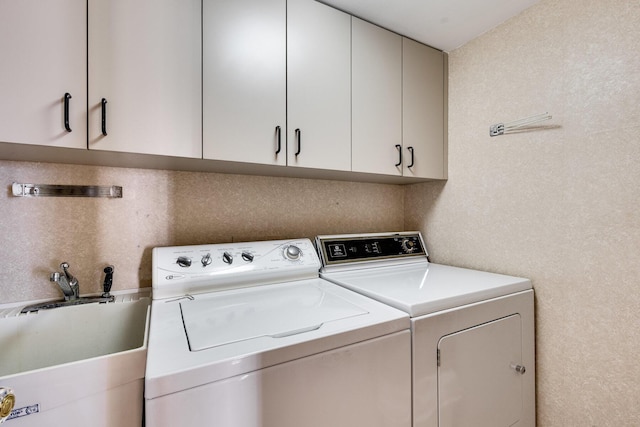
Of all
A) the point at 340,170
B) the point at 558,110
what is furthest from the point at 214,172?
the point at 558,110

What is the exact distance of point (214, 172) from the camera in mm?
1472

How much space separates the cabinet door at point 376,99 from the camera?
1451 mm

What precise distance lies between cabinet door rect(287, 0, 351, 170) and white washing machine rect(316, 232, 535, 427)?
51 cm

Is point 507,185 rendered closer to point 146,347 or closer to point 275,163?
point 275,163

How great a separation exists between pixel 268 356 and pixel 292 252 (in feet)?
2.45

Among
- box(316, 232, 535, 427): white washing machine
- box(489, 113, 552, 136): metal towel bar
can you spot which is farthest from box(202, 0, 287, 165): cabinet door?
box(489, 113, 552, 136): metal towel bar

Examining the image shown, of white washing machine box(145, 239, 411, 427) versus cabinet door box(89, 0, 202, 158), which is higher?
cabinet door box(89, 0, 202, 158)

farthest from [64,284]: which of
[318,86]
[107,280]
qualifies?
[318,86]

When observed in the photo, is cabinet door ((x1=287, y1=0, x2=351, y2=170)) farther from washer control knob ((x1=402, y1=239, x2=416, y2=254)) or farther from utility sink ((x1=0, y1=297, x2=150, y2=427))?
utility sink ((x1=0, y1=297, x2=150, y2=427))

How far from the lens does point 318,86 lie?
134 cm

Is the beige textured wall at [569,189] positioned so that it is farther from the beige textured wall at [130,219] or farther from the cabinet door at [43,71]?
the cabinet door at [43,71]

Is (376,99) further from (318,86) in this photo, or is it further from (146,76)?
(146,76)

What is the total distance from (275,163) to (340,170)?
345mm

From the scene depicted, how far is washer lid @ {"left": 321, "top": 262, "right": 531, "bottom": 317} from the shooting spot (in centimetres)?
102
